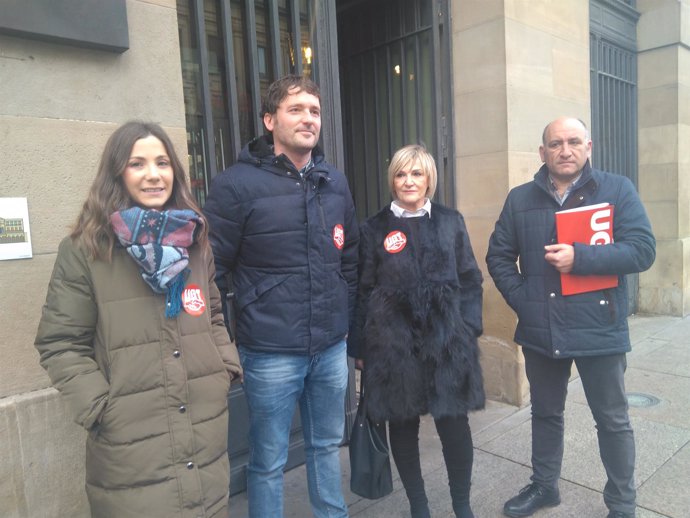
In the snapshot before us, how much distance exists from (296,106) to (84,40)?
1.03 meters

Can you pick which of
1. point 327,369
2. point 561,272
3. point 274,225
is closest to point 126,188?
point 274,225

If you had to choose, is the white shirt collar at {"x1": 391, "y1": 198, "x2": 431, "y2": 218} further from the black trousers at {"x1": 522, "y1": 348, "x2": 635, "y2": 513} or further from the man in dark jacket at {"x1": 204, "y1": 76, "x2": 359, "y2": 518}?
the black trousers at {"x1": 522, "y1": 348, "x2": 635, "y2": 513}

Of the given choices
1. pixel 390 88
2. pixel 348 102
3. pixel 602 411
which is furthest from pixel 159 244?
pixel 348 102

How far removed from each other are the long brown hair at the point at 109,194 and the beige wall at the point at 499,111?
3.09 m

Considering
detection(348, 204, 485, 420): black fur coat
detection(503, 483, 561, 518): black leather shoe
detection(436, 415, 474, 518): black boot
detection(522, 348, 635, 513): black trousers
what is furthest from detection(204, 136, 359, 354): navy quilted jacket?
detection(503, 483, 561, 518): black leather shoe

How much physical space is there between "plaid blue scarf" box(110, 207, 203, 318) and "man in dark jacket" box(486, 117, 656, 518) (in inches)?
70.7

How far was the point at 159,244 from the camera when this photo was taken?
1.89 metres

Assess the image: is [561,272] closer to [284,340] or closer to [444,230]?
[444,230]

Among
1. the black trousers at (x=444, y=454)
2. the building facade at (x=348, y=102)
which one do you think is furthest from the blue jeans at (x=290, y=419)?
the building facade at (x=348, y=102)

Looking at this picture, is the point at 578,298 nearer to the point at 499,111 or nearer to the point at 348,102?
the point at 499,111

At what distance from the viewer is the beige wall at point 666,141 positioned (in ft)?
22.3

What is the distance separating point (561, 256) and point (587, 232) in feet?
0.67

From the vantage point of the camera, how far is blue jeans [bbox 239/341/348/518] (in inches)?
96.2

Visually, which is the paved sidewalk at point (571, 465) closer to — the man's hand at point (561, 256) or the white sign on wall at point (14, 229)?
the man's hand at point (561, 256)
